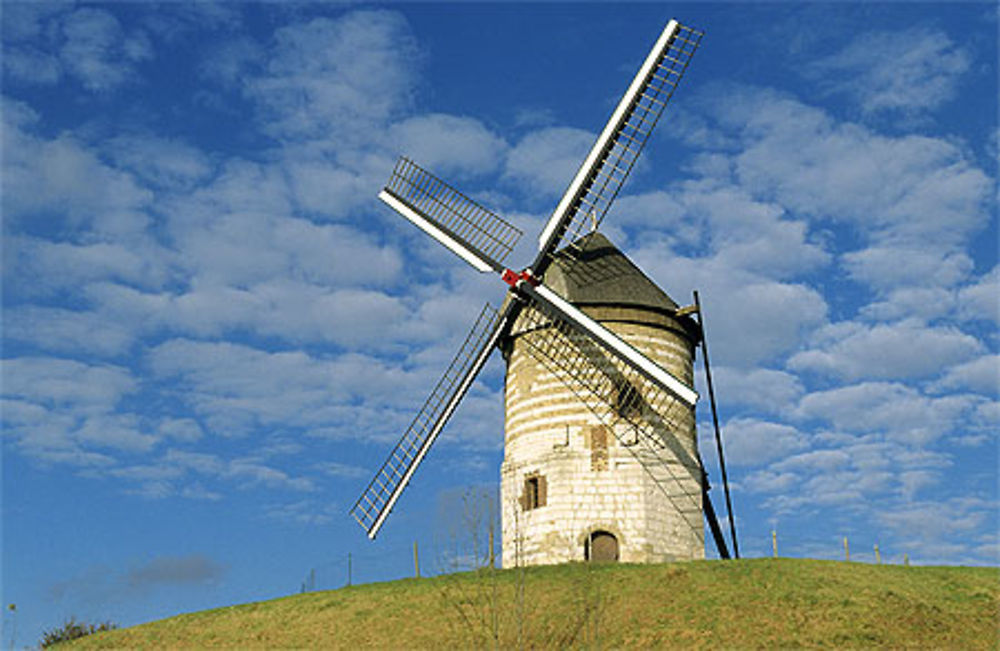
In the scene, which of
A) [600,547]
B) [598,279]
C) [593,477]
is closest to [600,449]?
[593,477]

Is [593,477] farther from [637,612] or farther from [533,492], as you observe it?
[637,612]

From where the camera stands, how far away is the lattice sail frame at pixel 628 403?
29.7 meters

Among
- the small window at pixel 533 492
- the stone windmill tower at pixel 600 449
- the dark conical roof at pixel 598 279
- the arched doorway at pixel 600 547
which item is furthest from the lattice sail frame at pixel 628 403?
the small window at pixel 533 492

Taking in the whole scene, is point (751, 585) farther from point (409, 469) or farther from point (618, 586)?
point (409, 469)

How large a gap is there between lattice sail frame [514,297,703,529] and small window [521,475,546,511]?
103 inches

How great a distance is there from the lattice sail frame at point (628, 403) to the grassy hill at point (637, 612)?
4273 millimetres

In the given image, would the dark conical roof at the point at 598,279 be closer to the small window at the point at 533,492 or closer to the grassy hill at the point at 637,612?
the small window at the point at 533,492

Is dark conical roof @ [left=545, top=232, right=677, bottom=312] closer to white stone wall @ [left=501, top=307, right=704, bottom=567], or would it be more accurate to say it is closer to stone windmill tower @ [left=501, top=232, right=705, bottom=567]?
stone windmill tower @ [left=501, top=232, right=705, bottom=567]

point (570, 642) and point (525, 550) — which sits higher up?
point (525, 550)

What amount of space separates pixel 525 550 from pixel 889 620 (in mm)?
11369

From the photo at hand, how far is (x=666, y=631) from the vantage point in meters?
21.6

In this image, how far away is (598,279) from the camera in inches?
1232

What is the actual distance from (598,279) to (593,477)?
20.1 feet

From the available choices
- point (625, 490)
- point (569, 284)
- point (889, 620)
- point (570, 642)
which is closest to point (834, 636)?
point (889, 620)
